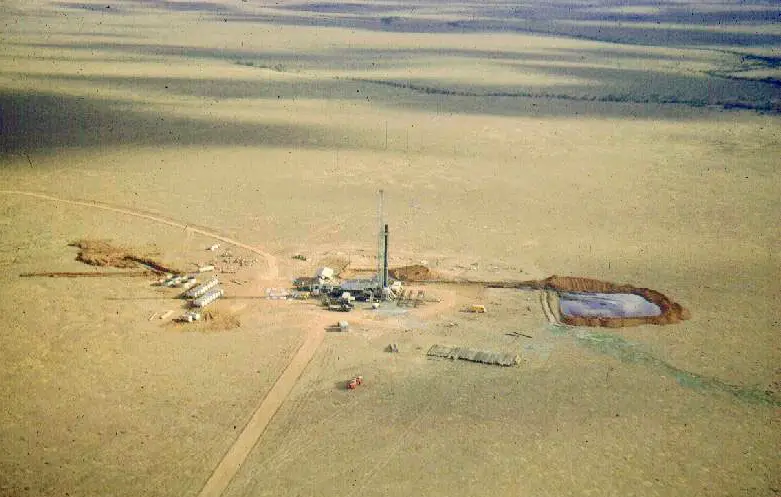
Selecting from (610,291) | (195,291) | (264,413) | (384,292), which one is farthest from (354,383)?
(610,291)

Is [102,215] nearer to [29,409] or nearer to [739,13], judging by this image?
[29,409]

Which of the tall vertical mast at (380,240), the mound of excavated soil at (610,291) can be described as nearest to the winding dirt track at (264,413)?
the tall vertical mast at (380,240)

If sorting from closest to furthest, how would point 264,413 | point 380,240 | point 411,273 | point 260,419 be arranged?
point 260,419
point 264,413
point 380,240
point 411,273

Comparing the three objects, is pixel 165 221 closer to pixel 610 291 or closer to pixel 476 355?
pixel 476 355

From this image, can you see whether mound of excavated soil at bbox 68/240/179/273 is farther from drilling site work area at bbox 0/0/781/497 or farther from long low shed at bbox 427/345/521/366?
long low shed at bbox 427/345/521/366

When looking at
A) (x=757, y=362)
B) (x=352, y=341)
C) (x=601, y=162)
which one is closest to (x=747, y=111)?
(x=601, y=162)

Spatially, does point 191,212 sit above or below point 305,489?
above

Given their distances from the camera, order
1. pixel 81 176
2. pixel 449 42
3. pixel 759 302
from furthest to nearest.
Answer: pixel 449 42, pixel 81 176, pixel 759 302

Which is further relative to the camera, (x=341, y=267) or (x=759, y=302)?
(x=341, y=267)
